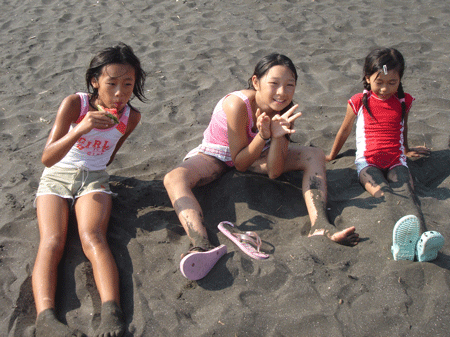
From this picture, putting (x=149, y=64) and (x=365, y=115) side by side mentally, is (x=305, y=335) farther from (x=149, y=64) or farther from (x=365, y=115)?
(x=149, y=64)

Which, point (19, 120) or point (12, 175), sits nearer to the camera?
point (12, 175)

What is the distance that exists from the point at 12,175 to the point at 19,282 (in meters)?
1.33

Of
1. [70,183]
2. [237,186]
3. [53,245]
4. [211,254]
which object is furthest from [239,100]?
[53,245]

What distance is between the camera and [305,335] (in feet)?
6.95

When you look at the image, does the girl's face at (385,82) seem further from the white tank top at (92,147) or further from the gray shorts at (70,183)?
the gray shorts at (70,183)

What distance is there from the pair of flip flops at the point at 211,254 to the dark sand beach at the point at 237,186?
5 centimetres

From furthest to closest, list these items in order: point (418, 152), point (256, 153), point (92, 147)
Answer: point (418, 152)
point (92, 147)
point (256, 153)

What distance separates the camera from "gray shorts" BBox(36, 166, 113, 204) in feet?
9.37

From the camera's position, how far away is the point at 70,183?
9.59ft

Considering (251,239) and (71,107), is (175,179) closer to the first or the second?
(251,239)

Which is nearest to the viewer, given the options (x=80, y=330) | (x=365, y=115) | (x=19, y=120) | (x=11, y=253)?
(x=80, y=330)

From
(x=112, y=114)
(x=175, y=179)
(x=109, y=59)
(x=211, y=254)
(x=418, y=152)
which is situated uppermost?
(x=109, y=59)

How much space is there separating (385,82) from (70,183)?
2.59 meters

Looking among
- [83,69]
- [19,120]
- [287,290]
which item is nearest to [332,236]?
[287,290]
